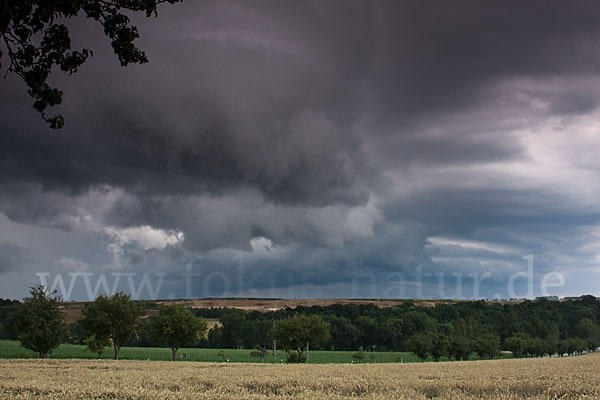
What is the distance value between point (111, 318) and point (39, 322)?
389 inches

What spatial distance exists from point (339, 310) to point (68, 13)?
184056 mm

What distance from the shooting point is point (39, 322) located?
6788cm

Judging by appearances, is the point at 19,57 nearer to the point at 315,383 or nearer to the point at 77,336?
the point at 315,383

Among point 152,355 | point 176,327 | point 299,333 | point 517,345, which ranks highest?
point 176,327

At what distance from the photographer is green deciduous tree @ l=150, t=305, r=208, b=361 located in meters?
79.4

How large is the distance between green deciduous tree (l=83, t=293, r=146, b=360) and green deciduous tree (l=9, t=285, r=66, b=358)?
4.06 metres

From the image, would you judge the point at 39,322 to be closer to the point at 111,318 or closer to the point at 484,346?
the point at 111,318

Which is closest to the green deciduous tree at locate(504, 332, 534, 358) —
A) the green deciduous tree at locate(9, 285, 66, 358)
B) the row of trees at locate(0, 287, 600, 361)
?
the row of trees at locate(0, 287, 600, 361)

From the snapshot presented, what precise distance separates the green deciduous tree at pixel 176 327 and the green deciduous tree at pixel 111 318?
5.55 metres

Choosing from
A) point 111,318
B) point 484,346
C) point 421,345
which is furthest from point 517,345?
point 111,318

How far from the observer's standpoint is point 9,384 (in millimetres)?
22094

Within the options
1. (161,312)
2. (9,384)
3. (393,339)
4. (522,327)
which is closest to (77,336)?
(161,312)

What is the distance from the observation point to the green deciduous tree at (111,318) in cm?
7269

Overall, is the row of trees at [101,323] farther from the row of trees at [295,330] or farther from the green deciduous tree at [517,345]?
the green deciduous tree at [517,345]
